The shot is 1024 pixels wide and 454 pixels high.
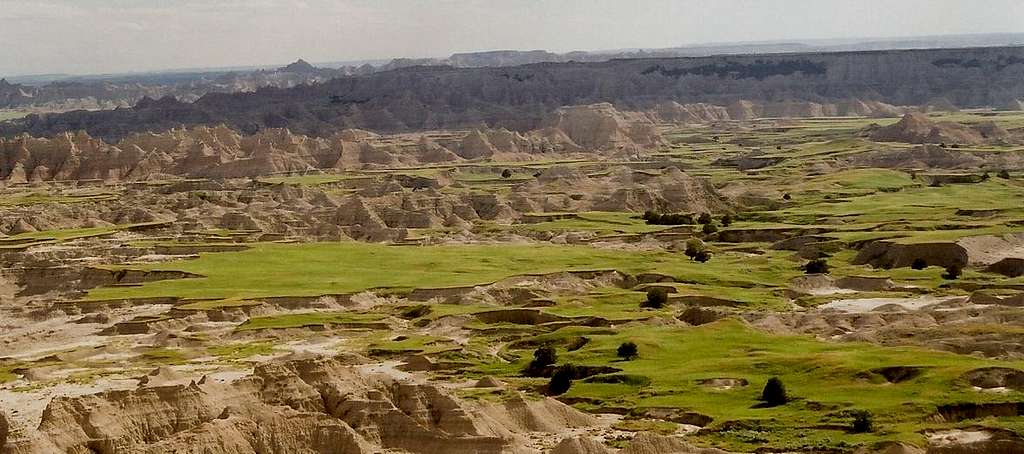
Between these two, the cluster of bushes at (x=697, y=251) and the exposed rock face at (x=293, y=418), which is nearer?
the exposed rock face at (x=293, y=418)

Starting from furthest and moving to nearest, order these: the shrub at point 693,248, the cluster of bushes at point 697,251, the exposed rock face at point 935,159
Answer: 1. the exposed rock face at point 935,159
2. the shrub at point 693,248
3. the cluster of bushes at point 697,251

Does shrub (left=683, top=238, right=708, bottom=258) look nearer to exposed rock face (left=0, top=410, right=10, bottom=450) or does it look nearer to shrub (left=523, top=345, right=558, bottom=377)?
shrub (left=523, top=345, right=558, bottom=377)

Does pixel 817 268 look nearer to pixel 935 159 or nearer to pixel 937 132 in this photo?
pixel 935 159

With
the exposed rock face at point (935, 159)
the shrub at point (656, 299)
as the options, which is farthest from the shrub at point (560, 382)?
the exposed rock face at point (935, 159)

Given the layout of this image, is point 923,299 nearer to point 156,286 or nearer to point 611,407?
point 611,407

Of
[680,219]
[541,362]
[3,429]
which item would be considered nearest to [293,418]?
[3,429]

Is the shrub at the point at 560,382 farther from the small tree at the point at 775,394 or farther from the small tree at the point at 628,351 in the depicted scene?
the small tree at the point at 775,394

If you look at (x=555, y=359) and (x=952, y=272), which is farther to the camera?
(x=952, y=272)

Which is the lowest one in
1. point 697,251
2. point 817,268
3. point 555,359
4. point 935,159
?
point 935,159
